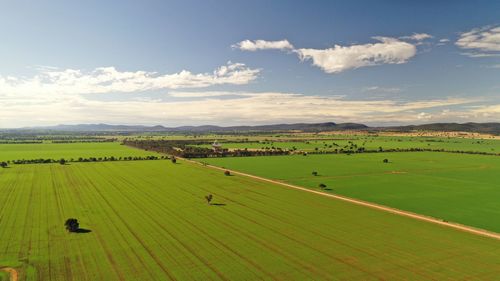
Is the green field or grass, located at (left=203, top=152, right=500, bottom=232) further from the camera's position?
grass, located at (left=203, top=152, right=500, bottom=232)

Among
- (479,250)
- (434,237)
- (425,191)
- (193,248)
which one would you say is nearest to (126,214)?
(193,248)

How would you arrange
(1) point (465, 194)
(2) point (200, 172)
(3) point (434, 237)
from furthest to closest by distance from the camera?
(2) point (200, 172) < (1) point (465, 194) < (3) point (434, 237)

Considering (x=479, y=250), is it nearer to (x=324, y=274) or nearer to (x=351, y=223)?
(x=351, y=223)

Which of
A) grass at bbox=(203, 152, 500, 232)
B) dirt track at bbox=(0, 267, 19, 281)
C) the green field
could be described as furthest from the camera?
grass at bbox=(203, 152, 500, 232)

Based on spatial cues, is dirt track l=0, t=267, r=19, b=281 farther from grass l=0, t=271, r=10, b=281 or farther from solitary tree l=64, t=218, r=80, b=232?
solitary tree l=64, t=218, r=80, b=232

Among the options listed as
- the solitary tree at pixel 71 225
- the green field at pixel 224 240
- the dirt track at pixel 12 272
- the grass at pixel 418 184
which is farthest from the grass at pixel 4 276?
the grass at pixel 418 184

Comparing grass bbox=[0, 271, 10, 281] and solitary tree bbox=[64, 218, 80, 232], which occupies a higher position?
solitary tree bbox=[64, 218, 80, 232]

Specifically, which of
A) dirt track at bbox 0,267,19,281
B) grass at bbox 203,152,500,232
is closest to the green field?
dirt track at bbox 0,267,19,281

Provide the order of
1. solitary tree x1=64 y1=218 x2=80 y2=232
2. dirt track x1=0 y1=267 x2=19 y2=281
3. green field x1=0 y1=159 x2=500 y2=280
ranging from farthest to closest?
solitary tree x1=64 y1=218 x2=80 y2=232 < green field x1=0 y1=159 x2=500 y2=280 < dirt track x1=0 y1=267 x2=19 y2=281
